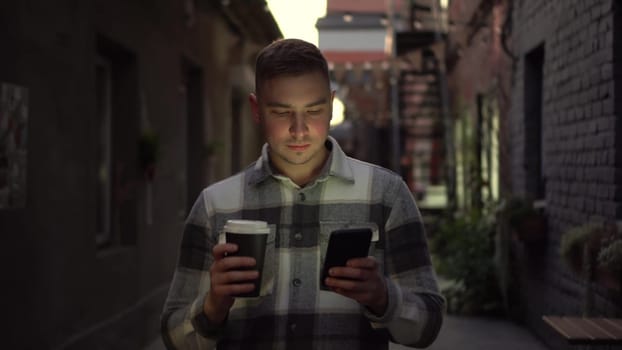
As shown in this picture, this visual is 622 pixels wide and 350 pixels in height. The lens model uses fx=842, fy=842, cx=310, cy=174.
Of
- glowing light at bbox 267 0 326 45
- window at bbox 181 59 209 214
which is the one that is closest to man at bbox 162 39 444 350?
glowing light at bbox 267 0 326 45

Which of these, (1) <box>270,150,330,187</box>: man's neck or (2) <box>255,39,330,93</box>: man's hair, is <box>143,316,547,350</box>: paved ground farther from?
(2) <box>255,39,330,93</box>: man's hair

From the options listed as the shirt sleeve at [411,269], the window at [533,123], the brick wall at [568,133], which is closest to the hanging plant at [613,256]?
the brick wall at [568,133]

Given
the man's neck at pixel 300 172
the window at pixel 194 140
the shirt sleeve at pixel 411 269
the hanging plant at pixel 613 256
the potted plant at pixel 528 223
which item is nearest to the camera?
the shirt sleeve at pixel 411 269

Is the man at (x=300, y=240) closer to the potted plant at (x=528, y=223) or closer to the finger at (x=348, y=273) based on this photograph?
the finger at (x=348, y=273)

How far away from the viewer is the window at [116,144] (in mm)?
7430

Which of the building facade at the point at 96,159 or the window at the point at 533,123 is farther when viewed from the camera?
the window at the point at 533,123

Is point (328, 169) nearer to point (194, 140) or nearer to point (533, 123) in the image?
point (533, 123)

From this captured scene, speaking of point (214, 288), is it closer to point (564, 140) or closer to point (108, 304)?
point (564, 140)

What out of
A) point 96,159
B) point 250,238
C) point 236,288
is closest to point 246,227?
point 250,238

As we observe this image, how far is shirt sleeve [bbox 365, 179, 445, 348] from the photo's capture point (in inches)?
75.6

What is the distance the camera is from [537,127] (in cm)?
753

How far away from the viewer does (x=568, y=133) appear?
19.5 ft

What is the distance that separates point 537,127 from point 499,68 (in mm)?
1663

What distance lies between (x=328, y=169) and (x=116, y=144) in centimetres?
591
